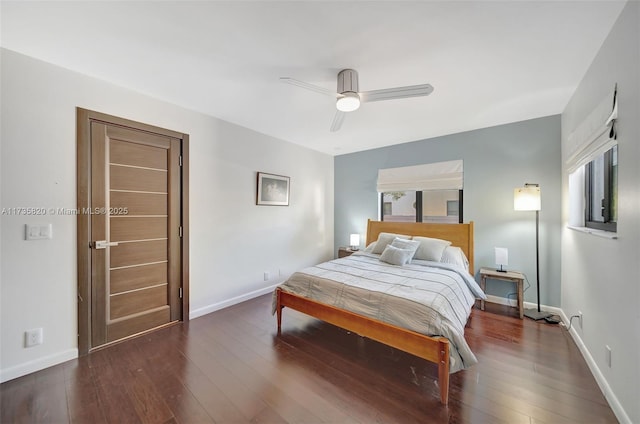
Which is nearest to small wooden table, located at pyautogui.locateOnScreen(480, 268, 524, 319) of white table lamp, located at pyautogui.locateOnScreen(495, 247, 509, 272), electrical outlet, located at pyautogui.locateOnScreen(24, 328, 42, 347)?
white table lamp, located at pyautogui.locateOnScreen(495, 247, 509, 272)

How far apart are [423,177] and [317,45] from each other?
113 inches

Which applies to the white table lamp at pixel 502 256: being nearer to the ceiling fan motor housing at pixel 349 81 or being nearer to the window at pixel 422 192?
the window at pixel 422 192

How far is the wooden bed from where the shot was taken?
1671mm

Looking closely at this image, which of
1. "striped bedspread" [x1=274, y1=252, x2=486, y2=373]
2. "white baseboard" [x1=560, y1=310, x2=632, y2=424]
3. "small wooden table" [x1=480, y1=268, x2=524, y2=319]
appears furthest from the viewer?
"small wooden table" [x1=480, y1=268, x2=524, y2=319]

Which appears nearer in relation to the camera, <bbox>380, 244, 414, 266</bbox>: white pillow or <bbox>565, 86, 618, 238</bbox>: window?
<bbox>565, 86, 618, 238</bbox>: window

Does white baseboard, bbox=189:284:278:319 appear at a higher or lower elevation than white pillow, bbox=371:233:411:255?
lower

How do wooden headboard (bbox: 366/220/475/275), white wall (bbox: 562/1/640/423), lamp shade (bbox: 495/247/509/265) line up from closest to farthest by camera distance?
white wall (bbox: 562/1/640/423)
lamp shade (bbox: 495/247/509/265)
wooden headboard (bbox: 366/220/475/275)

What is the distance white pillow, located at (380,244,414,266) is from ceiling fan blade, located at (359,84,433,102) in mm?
1860

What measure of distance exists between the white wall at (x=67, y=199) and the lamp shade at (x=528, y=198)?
11.1 feet

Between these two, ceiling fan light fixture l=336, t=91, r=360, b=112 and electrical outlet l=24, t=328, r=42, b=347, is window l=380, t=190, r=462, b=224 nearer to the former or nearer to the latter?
ceiling fan light fixture l=336, t=91, r=360, b=112

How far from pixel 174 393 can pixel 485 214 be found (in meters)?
4.06

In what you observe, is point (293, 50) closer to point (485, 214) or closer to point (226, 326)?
point (226, 326)

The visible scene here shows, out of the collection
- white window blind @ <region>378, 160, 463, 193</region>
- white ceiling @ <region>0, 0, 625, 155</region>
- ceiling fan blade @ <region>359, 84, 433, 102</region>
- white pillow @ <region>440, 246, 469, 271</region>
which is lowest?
white pillow @ <region>440, 246, 469, 271</region>

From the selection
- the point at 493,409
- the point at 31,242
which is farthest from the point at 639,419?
the point at 31,242
